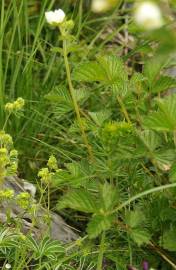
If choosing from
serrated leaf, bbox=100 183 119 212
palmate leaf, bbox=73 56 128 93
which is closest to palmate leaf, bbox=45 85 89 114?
palmate leaf, bbox=73 56 128 93

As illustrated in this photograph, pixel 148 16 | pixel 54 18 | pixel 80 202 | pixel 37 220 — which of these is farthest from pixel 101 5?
pixel 37 220

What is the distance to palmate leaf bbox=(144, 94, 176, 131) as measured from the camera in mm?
1381

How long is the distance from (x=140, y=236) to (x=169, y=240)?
15cm

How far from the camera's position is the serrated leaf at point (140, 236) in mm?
1417

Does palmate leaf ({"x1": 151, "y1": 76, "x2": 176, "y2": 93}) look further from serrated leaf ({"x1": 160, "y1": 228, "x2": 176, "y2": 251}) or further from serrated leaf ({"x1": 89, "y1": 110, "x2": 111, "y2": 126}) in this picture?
serrated leaf ({"x1": 160, "y1": 228, "x2": 176, "y2": 251})

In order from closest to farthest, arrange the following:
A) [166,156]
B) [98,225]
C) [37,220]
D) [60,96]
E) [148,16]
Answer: [148,16], [98,225], [166,156], [60,96], [37,220]

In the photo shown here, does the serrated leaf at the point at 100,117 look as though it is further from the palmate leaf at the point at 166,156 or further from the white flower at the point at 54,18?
the white flower at the point at 54,18

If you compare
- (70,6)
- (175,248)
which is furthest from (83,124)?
(70,6)

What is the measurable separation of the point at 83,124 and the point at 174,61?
1.40ft

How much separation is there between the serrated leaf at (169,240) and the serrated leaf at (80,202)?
0.85 ft

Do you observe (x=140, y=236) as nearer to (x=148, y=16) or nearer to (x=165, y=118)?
(x=165, y=118)

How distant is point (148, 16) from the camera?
0.72m

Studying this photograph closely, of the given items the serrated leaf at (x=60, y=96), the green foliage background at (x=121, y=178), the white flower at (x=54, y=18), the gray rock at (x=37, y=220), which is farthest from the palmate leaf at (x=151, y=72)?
the gray rock at (x=37, y=220)

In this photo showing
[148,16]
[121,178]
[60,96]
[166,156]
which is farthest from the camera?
[121,178]
